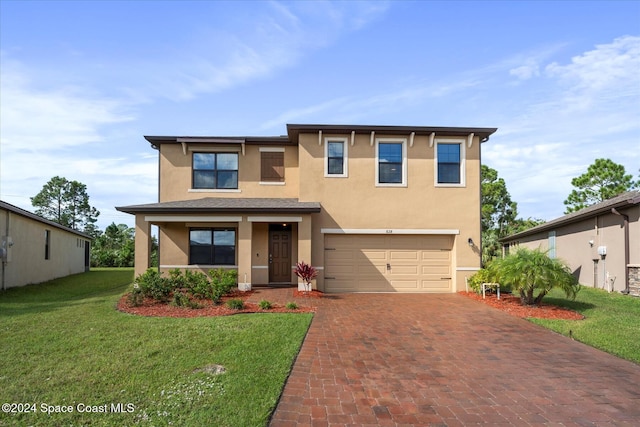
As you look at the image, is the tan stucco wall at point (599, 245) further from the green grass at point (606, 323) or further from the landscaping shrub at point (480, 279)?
the landscaping shrub at point (480, 279)

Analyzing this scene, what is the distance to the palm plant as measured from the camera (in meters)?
9.99

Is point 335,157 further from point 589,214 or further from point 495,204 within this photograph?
point 495,204

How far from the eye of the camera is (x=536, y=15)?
34.2 feet

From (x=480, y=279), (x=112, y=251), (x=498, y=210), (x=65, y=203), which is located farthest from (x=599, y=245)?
(x=65, y=203)

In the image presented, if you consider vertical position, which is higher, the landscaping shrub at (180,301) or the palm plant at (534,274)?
the palm plant at (534,274)

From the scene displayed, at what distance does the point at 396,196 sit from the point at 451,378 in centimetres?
924

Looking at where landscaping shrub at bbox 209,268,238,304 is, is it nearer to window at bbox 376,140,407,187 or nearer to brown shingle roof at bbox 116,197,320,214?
brown shingle roof at bbox 116,197,320,214

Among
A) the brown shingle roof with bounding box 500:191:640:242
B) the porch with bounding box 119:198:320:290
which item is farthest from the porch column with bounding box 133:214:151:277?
the brown shingle roof with bounding box 500:191:640:242

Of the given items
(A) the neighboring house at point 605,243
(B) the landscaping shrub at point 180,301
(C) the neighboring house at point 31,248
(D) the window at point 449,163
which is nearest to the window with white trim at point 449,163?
(D) the window at point 449,163

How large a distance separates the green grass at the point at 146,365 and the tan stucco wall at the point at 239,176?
21.8 feet

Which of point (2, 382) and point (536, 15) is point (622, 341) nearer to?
point (536, 15)

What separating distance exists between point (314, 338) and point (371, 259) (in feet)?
23.1

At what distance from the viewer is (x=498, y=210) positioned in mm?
33969

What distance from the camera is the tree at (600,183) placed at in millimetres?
29047
